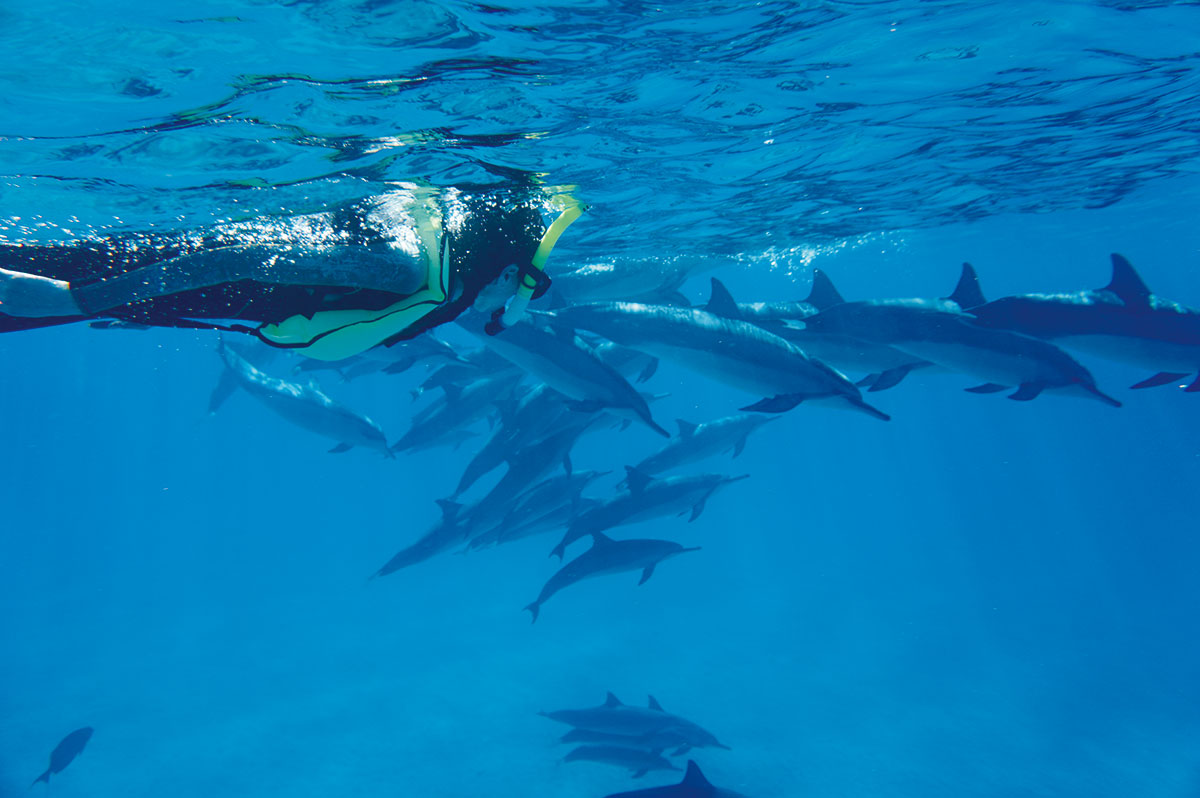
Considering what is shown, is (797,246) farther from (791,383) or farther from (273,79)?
(273,79)

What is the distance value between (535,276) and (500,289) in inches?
9.5

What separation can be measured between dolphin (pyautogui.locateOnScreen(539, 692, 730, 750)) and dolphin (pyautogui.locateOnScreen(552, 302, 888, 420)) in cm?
664

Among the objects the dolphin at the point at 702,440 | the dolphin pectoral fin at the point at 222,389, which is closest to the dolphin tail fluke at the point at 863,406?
the dolphin at the point at 702,440

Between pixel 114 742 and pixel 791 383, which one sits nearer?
pixel 791 383

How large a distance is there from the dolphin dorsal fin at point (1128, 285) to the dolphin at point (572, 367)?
658 centimetres

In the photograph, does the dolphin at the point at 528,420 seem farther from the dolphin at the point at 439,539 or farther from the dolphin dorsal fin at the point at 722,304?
the dolphin dorsal fin at the point at 722,304

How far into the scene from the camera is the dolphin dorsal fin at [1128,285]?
8.44m

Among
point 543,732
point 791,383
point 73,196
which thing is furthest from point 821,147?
point 543,732

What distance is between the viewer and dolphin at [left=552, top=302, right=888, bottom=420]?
288 inches

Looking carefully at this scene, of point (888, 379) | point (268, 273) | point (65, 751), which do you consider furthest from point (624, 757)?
point (268, 273)

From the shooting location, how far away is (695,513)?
11977mm

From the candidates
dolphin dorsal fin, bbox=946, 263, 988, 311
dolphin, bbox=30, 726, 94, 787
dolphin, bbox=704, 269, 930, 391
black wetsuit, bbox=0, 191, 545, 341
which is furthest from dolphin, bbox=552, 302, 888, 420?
dolphin, bbox=30, 726, 94, 787

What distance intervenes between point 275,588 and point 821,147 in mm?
43908

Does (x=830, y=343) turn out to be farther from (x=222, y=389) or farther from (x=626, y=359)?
(x=222, y=389)
